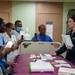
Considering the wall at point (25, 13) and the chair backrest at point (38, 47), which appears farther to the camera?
the wall at point (25, 13)

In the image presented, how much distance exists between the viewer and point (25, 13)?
5660mm

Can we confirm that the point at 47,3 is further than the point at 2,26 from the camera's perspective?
Yes

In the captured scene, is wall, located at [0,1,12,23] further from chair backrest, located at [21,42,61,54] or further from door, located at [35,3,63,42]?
chair backrest, located at [21,42,61,54]

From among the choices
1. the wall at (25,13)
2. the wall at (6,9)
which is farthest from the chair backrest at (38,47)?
the wall at (6,9)

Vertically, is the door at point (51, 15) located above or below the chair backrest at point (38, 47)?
above

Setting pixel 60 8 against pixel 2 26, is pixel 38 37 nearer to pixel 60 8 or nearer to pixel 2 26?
pixel 2 26

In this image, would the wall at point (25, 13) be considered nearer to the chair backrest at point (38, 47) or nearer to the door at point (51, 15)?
the door at point (51, 15)

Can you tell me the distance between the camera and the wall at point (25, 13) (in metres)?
5.60

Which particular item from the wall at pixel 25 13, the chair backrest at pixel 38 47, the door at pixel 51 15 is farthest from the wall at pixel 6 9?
the chair backrest at pixel 38 47

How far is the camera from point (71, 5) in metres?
5.67

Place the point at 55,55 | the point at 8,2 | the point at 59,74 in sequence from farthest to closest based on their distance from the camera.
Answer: the point at 8,2 < the point at 55,55 < the point at 59,74

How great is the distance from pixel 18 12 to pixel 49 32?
50.8 inches

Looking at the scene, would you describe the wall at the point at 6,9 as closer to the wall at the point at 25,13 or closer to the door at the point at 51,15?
the wall at the point at 25,13

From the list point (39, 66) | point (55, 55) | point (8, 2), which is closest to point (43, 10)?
point (8, 2)
